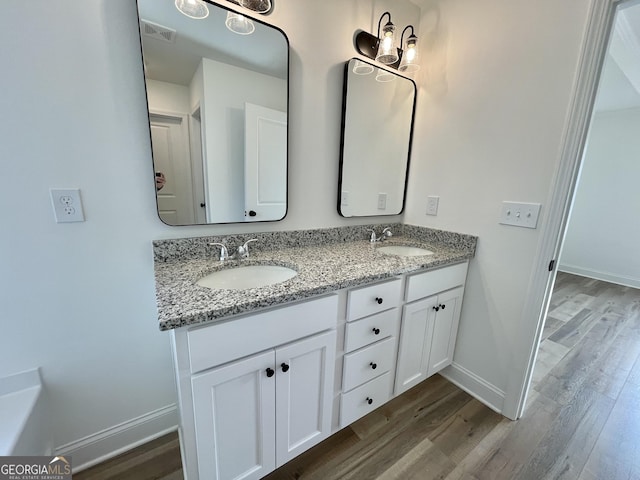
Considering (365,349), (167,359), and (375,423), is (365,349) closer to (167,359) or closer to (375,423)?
(375,423)

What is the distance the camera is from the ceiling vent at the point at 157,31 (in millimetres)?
945

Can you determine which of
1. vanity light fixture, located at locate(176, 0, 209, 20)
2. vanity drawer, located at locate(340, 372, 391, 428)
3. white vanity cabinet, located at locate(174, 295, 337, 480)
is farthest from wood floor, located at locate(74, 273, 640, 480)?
vanity light fixture, located at locate(176, 0, 209, 20)

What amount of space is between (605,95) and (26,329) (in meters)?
5.10

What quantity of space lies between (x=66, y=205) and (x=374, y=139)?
1.54 m

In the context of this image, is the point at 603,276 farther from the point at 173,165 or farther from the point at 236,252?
the point at 173,165

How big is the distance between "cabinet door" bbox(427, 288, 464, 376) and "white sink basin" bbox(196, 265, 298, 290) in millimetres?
895

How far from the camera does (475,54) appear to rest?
139 centimetres

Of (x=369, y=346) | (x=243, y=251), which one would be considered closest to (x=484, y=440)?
(x=369, y=346)

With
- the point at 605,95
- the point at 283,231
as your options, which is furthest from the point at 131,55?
the point at 605,95

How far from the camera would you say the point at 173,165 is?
1.08 meters

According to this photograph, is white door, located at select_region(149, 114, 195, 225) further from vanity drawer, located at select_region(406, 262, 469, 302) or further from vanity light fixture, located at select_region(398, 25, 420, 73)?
vanity light fixture, located at select_region(398, 25, 420, 73)

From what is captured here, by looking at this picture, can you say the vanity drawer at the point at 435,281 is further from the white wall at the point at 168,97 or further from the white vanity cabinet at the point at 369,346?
the white wall at the point at 168,97

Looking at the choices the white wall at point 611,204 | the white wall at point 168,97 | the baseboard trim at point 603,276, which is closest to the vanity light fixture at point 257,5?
the white wall at point 168,97

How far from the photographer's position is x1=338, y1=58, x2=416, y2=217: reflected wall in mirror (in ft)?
4.88
